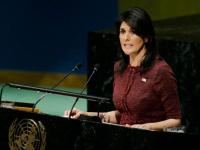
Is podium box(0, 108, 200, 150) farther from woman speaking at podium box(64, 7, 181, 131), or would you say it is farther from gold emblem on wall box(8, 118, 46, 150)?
woman speaking at podium box(64, 7, 181, 131)

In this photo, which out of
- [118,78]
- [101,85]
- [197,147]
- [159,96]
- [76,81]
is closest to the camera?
[197,147]

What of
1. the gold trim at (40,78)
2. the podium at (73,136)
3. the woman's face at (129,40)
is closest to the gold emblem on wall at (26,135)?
the podium at (73,136)

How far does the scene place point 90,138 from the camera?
2426 mm

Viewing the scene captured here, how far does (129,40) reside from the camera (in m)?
2.85

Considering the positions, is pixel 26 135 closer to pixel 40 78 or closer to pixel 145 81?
pixel 145 81

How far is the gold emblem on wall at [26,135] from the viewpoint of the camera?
253 centimetres

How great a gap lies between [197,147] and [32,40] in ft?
19.3

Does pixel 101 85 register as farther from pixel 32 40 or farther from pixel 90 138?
pixel 32 40

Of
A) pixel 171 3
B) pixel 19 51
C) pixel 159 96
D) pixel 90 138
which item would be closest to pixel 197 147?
pixel 90 138

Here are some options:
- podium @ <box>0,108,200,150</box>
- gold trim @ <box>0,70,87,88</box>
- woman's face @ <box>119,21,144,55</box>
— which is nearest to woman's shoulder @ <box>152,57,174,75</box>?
woman's face @ <box>119,21,144,55</box>

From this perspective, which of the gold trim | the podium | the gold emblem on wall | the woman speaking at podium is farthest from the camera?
the gold trim

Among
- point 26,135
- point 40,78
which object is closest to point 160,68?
point 26,135

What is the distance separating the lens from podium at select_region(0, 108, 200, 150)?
7.41 feet

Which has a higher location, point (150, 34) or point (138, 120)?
point (150, 34)
